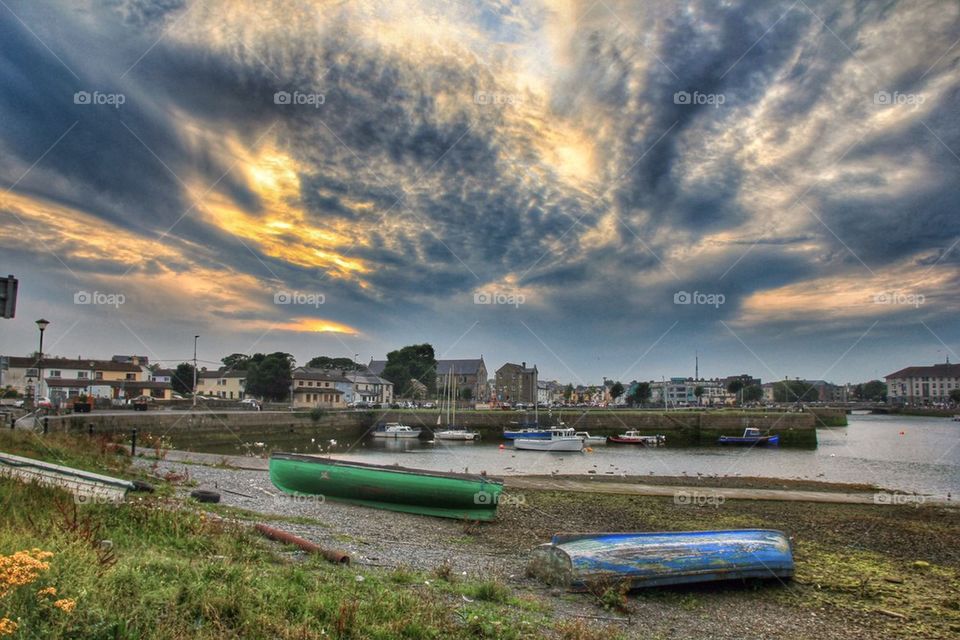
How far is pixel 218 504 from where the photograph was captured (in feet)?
40.4

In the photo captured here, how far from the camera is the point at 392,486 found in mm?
15086

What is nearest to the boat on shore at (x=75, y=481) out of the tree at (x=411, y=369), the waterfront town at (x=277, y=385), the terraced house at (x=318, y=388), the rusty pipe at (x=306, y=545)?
the rusty pipe at (x=306, y=545)

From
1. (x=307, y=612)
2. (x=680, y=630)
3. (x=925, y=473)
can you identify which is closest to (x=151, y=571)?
(x=307, y=612)

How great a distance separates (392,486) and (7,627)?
1156 centimetres

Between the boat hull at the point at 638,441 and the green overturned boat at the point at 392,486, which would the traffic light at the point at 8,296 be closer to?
the green overturned boat at the point at 392,486

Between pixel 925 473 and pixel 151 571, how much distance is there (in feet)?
131

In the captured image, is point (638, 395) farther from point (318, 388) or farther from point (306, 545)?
point (306, 545)

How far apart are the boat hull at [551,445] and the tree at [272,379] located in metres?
61.7

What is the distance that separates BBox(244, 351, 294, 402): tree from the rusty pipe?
97.5 m

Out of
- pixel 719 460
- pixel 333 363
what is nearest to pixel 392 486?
pixel 719 460

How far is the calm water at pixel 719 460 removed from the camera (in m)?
32.0

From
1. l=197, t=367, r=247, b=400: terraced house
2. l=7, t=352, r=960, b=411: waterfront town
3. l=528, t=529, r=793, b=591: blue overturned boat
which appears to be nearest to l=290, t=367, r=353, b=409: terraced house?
l=7, t=352, r=960, b=411: waterfront town

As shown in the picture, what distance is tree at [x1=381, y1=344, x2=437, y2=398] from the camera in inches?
5453

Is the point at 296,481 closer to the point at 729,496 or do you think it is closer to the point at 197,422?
the point at 729,496
